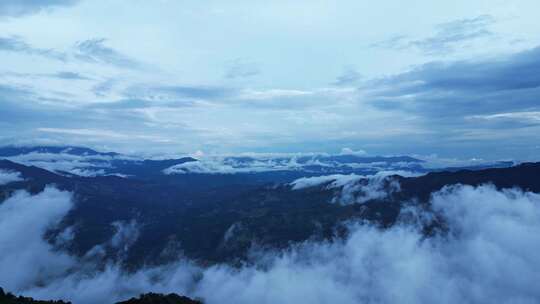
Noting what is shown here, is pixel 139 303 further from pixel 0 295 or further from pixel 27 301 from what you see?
pixel 0 295

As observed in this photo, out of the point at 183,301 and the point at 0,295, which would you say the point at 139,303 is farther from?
the point at 0,295

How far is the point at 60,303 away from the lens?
178875 mm

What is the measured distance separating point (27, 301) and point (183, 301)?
57.3 metres

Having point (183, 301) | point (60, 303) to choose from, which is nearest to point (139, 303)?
point (183, 301)

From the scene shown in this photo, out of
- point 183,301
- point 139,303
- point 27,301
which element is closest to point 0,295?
point 27,301

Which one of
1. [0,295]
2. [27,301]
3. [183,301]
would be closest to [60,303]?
[27,301]

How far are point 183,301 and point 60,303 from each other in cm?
4645

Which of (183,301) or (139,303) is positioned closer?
(139,303)

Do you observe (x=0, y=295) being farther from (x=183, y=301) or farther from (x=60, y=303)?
(x=183, y=301)

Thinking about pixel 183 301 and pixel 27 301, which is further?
pixel 183 301

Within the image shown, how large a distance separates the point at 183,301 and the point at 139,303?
70.3 ft

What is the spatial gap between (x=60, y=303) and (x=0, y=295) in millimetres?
24612

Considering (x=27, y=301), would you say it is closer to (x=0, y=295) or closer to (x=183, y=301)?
(x=0, y=295)
